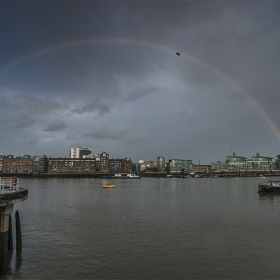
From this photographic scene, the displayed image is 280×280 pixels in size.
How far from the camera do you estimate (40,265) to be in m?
23.5

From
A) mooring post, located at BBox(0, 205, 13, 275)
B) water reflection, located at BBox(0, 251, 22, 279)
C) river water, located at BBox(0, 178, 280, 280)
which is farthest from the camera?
river water, located at BBox(0, 178, 280, 280)

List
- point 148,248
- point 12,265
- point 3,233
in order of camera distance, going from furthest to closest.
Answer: point 148,248 < point 12,265 < point 3,233

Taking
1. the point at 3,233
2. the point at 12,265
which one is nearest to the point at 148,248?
the point at 12,265

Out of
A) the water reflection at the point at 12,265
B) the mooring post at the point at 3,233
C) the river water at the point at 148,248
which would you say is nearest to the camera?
the mooring post at the point at 3,233

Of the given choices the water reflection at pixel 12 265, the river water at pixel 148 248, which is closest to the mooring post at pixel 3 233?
the water reflection at pixel 12 265

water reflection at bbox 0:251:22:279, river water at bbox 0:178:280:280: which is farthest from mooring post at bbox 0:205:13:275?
river water at bbox 0:178:280:280

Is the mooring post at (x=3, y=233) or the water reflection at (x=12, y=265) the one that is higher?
the mooring post at (x=3, y=233)

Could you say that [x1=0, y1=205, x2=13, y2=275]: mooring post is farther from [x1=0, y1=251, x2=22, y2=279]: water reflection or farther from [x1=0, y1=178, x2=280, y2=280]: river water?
[x1=0, y1=178, x2=280, y2=280]: river water

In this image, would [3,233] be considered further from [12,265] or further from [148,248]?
[148,248]

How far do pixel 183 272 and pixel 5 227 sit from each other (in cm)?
1307

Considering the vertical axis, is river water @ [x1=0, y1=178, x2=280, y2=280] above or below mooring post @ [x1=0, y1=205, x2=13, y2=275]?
below

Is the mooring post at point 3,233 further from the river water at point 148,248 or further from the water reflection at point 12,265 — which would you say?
the river water at point 148,248

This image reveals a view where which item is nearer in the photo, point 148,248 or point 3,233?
point 3,233

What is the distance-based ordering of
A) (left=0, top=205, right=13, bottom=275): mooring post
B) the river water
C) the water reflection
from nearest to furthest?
1. (left=0, top=205, right=13, bottom=275): mooring post
2. the water reflection
3. the river water
